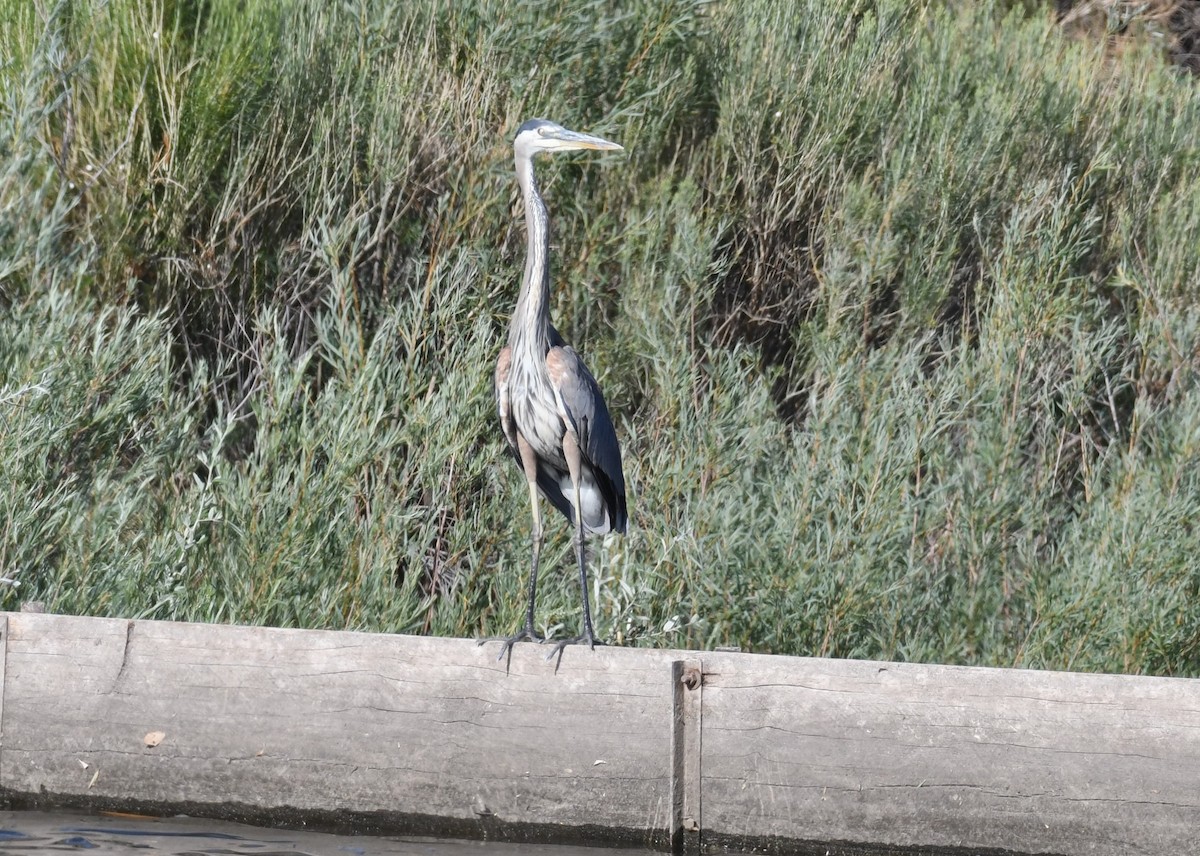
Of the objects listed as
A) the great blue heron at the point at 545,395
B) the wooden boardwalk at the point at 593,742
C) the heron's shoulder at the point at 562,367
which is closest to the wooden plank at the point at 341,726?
the wooden boardwalk at the point at 593,742

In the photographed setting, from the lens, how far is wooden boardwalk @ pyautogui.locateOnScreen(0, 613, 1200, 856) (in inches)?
129

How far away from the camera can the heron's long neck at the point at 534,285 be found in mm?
4219

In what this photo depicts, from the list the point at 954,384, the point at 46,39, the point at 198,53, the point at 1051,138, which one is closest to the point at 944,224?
the point at 1051,138

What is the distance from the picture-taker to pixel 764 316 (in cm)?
669

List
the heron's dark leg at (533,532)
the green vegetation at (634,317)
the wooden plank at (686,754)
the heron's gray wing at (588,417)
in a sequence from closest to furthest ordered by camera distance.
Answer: the wooden plank at (686,754) → the heron's dark leg at (533,532) → the heron's gray wing at (588,417) → the green vegetation at (634,317)

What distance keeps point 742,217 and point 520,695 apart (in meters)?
3.80

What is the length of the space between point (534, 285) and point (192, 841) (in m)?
1.92

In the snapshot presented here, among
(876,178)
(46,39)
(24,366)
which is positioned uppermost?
(46,39)

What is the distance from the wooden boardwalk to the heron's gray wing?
2.90ft

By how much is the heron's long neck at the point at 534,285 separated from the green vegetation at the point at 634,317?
2.20 feet

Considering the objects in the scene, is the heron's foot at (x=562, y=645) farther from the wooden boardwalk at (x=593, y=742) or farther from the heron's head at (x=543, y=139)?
the heron's head at (x=543, y=139)

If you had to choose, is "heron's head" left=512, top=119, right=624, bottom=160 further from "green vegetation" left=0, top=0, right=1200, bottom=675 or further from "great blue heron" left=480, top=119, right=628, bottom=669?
"green vegetation" left=0, top=0, right=1200, bottom=675

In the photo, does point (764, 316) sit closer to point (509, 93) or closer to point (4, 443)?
point (509, 93)

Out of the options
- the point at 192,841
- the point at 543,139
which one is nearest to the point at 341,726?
the point at 192,841
